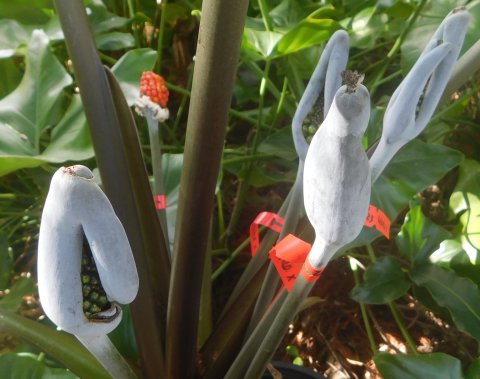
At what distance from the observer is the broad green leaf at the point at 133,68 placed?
0.61 meters

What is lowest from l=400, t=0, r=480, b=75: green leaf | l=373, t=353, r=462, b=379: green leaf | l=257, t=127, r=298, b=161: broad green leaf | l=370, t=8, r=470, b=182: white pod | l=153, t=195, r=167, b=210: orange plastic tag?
l=373, t=353, r=462, b=379: green leaf

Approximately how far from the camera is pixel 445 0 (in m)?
0.68

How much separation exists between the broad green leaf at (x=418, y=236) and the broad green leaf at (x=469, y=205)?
0.04 metres

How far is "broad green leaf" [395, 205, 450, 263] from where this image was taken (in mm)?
618

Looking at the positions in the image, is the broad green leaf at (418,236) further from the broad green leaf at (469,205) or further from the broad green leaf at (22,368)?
the broad green leaf at (22,368)

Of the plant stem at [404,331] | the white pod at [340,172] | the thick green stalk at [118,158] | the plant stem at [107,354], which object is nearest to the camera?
the white pod at [340,172]

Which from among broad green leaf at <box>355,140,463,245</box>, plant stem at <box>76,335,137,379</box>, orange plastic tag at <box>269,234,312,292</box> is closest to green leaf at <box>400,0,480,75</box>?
broad green leaf at <box>355,140,463,245</box>

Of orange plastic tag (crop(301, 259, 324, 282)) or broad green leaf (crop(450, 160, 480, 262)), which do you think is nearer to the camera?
orange plastic tag (crop(301, 259, 324, 282))

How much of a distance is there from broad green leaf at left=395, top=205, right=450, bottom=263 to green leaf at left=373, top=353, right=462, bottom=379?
0.15 metres

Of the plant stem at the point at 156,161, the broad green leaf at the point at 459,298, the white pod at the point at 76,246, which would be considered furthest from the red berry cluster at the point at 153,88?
the broad green leaf at the point at 459,298

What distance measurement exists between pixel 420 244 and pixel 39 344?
40 cm

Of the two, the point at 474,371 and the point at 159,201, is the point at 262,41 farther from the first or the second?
the point at 474,371

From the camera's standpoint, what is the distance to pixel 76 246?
0.90 ft

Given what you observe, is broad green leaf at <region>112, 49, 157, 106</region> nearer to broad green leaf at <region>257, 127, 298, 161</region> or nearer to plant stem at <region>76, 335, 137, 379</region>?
broad green leaf at <region>257, 127, 298, 161</region>
